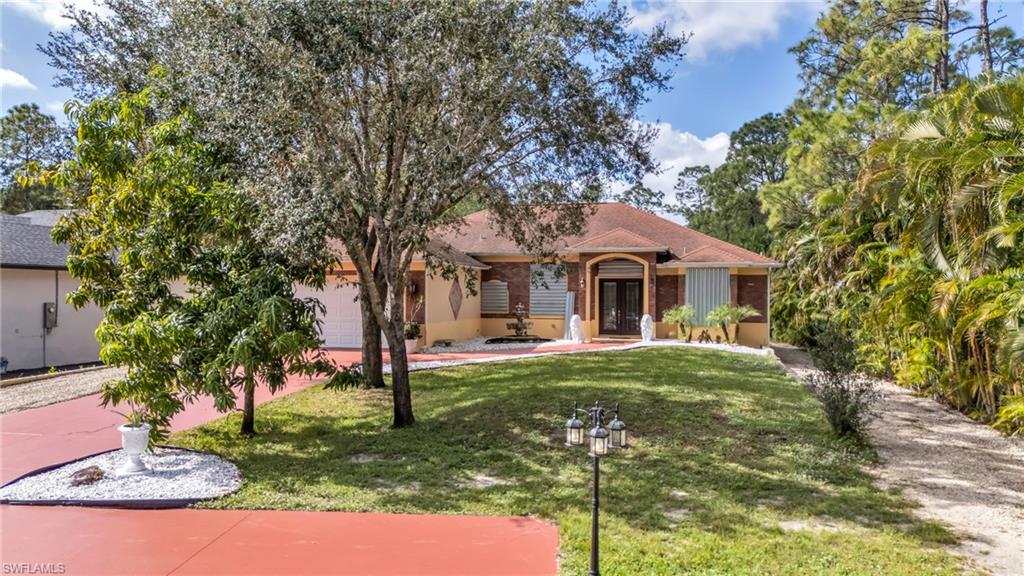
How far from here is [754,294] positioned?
2202cm

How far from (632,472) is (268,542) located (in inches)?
164

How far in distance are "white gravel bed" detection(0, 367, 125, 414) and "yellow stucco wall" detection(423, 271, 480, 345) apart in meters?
8.39

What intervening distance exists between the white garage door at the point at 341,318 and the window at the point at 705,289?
11.3 meters

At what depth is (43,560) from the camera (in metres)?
5.29

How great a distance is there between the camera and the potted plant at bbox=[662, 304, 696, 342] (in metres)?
21.0

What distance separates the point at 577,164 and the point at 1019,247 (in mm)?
7067

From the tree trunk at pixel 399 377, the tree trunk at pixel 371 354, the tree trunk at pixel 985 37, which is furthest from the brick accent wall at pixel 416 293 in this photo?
the tree trunk at pixel 985 37

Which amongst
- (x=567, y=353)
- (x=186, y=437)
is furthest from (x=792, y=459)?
(x=567, y=353)

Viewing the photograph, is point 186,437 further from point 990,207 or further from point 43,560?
point 990,207

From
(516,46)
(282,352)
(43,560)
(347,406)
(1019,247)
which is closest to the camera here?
Answer: (43,560)

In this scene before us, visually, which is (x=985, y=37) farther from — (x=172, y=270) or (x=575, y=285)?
(x=172, y=270)

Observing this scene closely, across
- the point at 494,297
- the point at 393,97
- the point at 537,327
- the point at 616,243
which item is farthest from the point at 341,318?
the point at 393,97

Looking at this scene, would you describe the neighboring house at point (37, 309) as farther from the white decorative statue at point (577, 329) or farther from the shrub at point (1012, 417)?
the shrub at point (1012, 417)

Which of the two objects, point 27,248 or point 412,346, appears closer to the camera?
point 27,248
